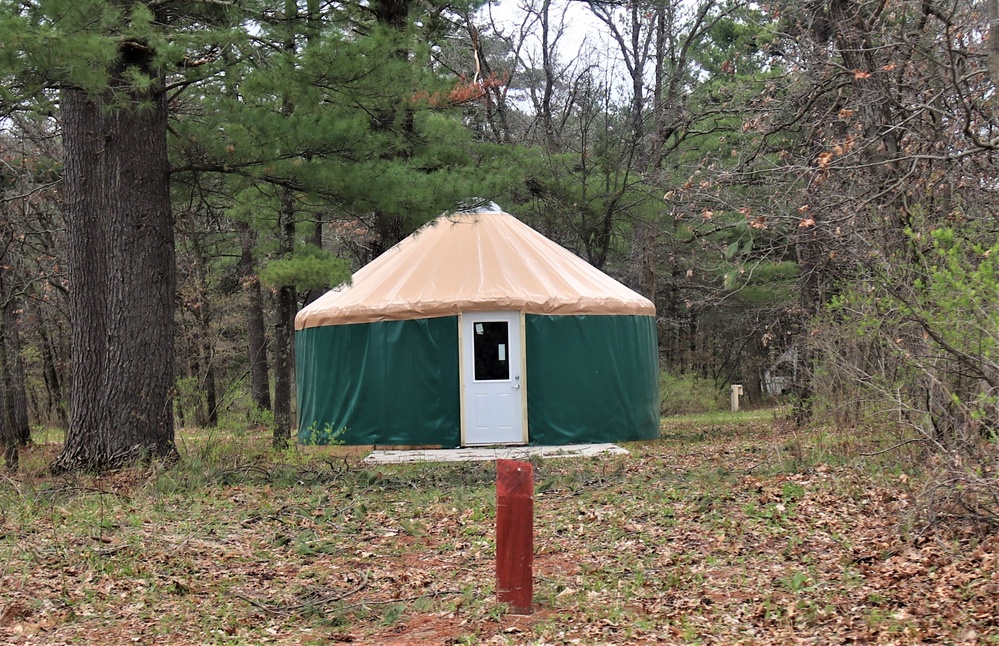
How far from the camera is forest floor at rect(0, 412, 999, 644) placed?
412 centimetres

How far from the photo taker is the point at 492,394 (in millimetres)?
11609

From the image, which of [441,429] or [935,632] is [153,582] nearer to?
[935,632]

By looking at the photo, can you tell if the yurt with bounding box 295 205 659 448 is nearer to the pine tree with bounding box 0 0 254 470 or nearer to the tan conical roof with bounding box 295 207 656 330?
the tan conical roof with bounding box 295 207 656 330

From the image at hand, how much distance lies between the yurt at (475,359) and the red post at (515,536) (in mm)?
7115

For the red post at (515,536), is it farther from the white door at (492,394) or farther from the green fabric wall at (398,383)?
the green fabric wall at (398,383)

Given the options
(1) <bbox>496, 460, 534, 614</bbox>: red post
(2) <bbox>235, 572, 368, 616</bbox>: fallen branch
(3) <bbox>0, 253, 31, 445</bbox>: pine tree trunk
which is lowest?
(2) <bbox>235, 572, 368, 616</bbox>: fallen branch

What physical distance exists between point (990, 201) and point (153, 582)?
210 inches

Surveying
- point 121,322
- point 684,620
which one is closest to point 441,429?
point 121,322

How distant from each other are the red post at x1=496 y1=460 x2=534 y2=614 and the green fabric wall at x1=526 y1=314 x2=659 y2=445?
721cm

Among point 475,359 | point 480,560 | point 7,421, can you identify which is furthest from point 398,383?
point 480,560

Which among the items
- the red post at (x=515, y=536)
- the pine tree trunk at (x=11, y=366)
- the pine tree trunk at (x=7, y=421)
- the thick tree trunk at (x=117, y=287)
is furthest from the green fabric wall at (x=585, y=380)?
the red post at (x=515, y=536)

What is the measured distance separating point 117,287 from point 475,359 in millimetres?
4632

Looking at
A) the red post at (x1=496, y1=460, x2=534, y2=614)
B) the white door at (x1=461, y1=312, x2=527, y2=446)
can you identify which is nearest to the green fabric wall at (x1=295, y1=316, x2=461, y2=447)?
the white door at (x1=461, y1=312, x2=527, y2=446)

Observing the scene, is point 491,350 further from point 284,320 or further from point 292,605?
point 292,605
